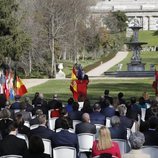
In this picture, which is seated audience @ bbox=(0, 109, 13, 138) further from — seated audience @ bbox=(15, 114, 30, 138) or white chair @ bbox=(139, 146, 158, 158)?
white chair @ bbox=(139, 146, 158, 158)

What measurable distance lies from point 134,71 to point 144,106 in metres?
36.1

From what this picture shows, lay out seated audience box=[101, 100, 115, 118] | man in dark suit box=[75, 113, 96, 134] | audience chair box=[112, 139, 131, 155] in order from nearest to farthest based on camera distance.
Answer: audience chair box=[112, 139, 131, 155] < man in dark suit box=[75, 113, 96, 134] < seated audience box=[101, 100, 115, 118]

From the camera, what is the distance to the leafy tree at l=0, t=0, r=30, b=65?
131 ft

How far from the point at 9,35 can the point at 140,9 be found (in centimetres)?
11522

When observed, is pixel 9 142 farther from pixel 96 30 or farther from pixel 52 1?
pixel 96 30

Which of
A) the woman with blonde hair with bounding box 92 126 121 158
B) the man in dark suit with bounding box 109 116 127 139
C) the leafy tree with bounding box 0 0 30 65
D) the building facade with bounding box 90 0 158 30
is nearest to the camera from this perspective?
the woman with blonde hair with bounding box 92 126 121 158

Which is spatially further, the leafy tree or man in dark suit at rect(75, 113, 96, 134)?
the leafy tree

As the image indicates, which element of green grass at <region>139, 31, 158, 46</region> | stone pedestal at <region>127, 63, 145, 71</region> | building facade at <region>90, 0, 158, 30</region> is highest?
building facade at <region>90, 0, 158, 30</region>

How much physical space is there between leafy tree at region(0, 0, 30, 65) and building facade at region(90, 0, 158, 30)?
106 metres

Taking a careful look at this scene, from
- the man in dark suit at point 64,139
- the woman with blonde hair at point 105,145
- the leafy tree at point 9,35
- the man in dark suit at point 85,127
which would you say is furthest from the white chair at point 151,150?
the leafy tree at point 9,35

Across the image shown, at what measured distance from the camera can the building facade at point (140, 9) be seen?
150250 mm

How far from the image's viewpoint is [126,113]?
14.8 metres

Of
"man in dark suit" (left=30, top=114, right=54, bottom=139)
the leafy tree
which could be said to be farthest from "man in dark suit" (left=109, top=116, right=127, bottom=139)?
the leafy tree

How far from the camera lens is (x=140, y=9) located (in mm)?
153000
